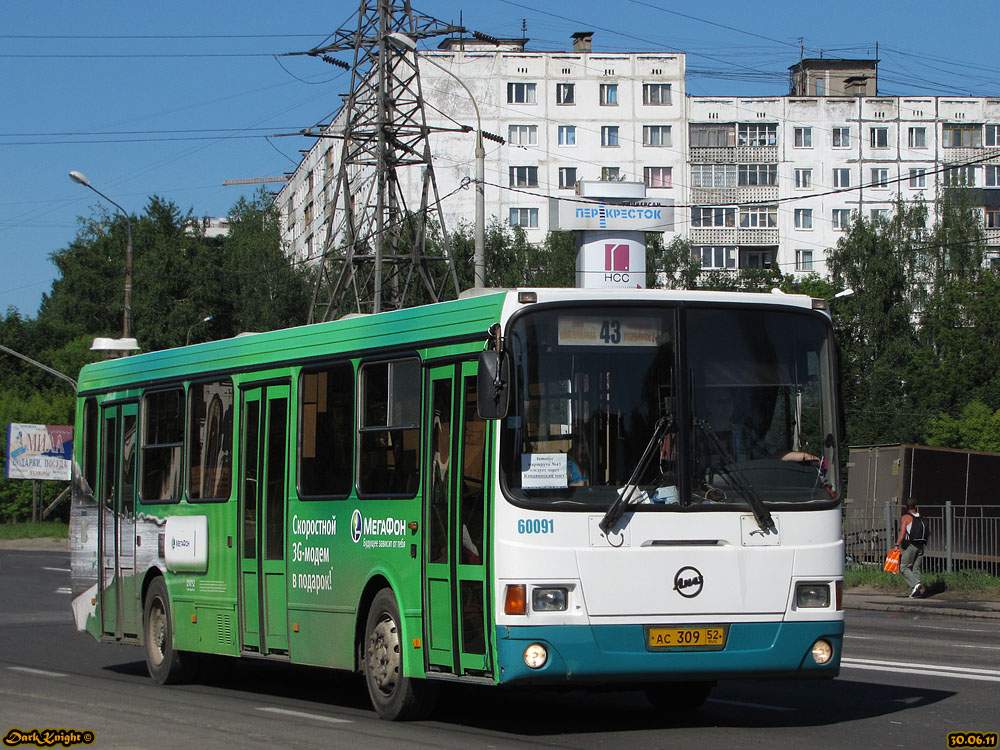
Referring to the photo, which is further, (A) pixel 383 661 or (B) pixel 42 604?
(B) pixel 42 604

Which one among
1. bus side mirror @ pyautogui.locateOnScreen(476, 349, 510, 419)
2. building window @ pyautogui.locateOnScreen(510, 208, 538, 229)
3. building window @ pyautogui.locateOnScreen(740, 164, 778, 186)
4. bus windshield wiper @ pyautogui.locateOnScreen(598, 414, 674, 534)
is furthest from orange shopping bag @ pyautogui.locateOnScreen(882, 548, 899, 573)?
building window @ pyautogui.locateOnScreen(740, 164, 778, 186)

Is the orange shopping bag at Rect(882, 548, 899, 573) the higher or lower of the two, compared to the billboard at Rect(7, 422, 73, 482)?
lower

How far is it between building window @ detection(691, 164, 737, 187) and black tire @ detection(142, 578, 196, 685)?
74051 mm

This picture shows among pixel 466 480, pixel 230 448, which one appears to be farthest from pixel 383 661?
pixel 230 448

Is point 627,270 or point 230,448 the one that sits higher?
point 627,270

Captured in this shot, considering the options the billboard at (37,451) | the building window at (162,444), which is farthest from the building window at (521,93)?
the building window at (162,444)

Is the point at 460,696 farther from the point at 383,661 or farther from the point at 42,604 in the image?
the point at 42,604

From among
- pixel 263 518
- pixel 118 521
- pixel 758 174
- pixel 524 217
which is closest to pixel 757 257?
pixel 758 174

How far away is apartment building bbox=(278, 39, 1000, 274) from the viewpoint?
278 feet

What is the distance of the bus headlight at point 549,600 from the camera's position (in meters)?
8.95

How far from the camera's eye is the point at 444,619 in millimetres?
9586

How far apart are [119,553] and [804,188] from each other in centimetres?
7650

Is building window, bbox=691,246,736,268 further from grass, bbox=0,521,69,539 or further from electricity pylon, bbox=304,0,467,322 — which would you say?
electricity pylon, bbox=304,0,467,322

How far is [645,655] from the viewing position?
9086 millimetres
